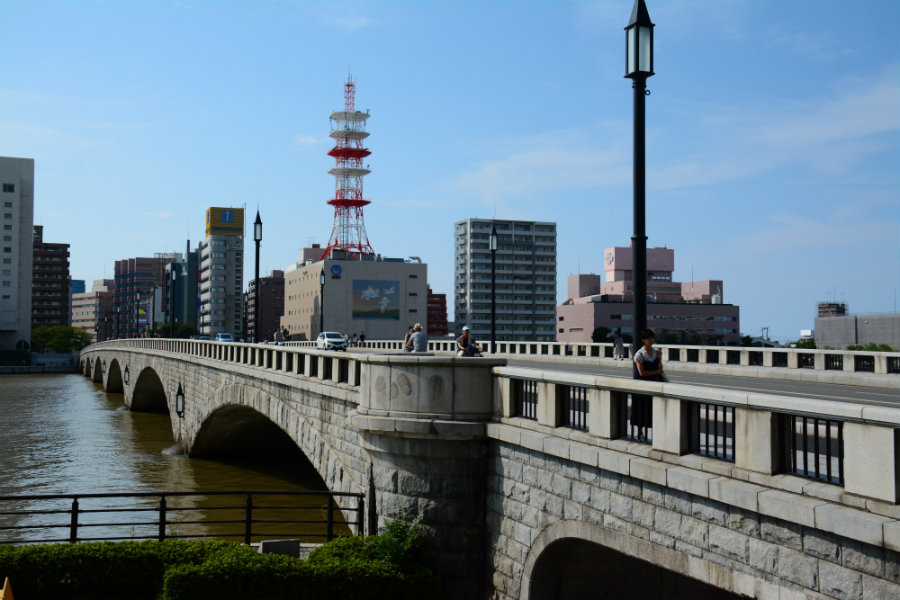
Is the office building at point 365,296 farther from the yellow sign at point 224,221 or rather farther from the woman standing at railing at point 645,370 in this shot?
the woman standing at railing at point 645,370

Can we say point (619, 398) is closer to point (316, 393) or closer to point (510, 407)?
point (510, 407)

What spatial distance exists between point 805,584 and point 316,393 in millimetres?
15328

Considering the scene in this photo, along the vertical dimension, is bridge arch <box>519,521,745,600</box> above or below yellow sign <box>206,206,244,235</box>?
below

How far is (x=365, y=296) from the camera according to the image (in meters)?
150

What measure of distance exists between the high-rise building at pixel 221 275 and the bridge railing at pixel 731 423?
6801 inches

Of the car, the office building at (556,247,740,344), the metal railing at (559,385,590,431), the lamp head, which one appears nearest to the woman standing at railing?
the metal railing at (559,385,590,431)

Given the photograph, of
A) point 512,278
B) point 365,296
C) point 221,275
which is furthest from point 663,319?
point 221,275

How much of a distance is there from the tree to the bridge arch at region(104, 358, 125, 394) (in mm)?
84206

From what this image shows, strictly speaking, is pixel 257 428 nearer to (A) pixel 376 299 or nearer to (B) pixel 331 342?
(B) pixel 331 342

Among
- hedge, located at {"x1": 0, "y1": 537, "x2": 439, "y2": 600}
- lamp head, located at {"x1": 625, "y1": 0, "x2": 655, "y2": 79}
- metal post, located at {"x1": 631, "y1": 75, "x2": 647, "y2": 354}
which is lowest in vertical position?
hedge, located at {"x1": 0, "y1": 537, "x2": 439, "y2": 600}

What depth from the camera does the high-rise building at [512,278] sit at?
578 ft

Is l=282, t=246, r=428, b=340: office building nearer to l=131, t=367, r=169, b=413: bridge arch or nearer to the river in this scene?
l=131, t=367, r=169, b=413: bridge arch

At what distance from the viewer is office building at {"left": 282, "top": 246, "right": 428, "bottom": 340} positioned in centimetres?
14662

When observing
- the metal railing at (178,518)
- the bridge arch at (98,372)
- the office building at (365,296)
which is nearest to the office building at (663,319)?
the office building at (365,296)
